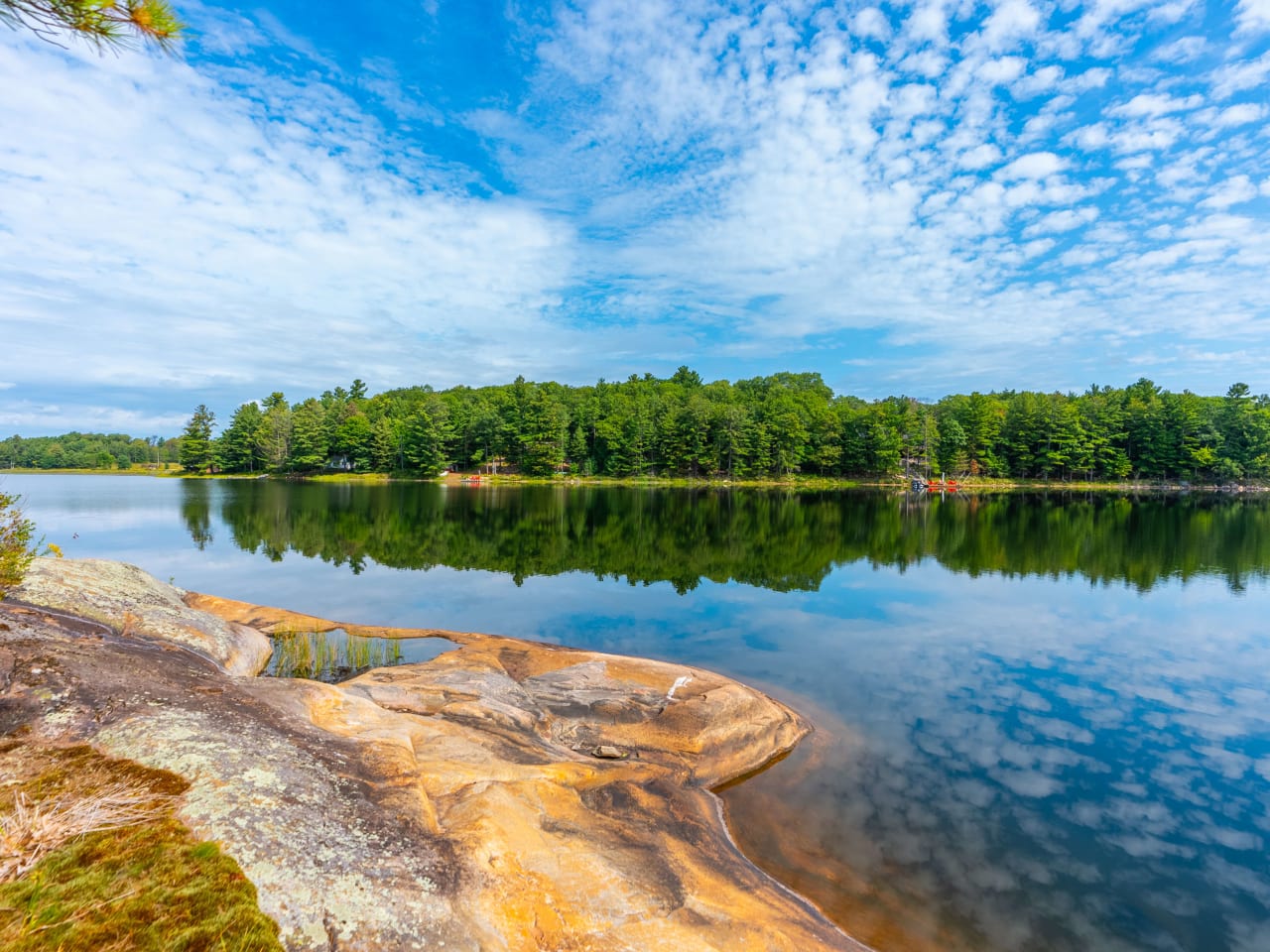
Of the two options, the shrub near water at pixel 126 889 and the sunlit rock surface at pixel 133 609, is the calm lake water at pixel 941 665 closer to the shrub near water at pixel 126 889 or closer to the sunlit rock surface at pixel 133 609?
the sunlit rock surface at pixel 133 609

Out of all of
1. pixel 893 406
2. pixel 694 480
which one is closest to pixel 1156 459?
pixel 893 406

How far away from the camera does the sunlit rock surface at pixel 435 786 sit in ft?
14.6

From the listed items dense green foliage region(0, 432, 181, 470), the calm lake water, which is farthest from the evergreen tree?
the calm lake water

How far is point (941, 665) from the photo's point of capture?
1387 cm

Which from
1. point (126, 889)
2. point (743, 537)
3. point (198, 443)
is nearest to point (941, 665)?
point (126, 889)

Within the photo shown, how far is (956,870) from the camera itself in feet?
22.7

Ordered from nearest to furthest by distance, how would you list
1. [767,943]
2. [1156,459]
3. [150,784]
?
[150,784]
[767,943]
[1156,459]

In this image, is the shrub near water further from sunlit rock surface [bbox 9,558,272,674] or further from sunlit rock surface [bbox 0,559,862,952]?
sunlit rock surface [bbox 9,558,272,674]

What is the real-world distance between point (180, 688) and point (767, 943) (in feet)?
22.9

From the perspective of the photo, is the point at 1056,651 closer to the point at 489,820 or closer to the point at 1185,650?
the point at 1185,650

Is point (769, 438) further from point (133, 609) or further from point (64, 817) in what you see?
point (64, 817)

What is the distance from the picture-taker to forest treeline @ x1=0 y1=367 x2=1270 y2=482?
8419 cm

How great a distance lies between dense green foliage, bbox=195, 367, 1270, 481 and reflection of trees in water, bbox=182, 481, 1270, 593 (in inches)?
1263

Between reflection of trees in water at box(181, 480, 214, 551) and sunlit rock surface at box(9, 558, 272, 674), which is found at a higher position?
sunlit rock surface at box(9, 558, 272, 674)
